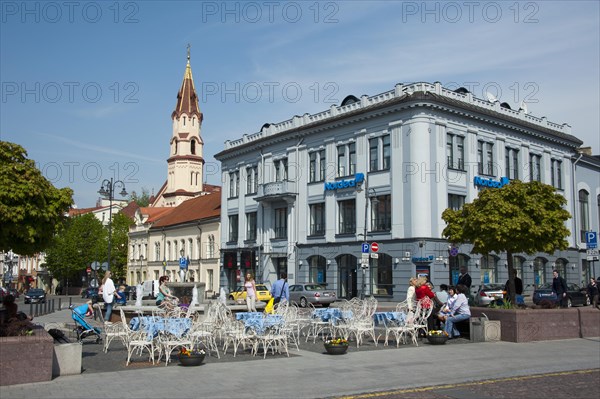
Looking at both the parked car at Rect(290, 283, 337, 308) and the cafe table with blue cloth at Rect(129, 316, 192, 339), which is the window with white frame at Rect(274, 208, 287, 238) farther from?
the cafe table with blue cloth at Rect(129, 316, 192, 339)

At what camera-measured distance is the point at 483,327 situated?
17562mm

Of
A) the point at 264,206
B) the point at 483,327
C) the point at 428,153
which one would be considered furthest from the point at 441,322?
Answer: the point at 264,206

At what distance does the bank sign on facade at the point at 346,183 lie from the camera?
42.5m

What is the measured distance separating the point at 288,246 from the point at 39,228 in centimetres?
3664

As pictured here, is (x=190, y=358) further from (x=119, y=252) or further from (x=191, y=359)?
(x=119, y=252)

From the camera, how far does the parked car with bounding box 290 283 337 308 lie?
3794 centimetres

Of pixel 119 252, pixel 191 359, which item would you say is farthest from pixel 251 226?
pixel 119 252

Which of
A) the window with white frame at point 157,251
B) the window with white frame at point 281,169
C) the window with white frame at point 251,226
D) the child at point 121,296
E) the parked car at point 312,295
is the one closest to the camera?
the child at point 121,296

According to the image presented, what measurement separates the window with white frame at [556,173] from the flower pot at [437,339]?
36127mm

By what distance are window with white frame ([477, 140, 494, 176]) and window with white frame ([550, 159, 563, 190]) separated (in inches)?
322

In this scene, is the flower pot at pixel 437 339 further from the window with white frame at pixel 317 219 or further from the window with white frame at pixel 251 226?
the window with white frame at pixel 251 226

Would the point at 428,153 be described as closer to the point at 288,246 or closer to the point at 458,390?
the point at 288,246

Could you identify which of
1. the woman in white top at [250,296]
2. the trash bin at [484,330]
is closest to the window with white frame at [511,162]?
the woman in white top at [250,296]

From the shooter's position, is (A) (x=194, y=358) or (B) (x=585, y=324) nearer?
(A) (x=194, y=358)
